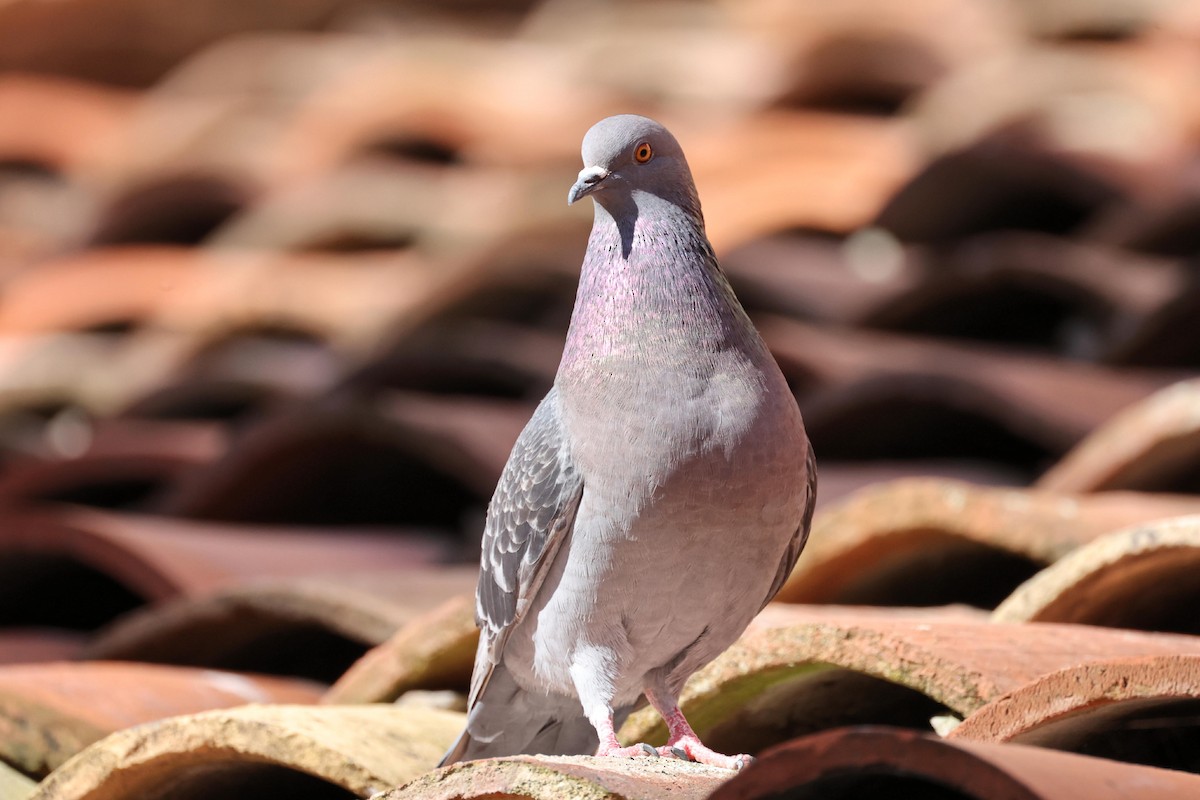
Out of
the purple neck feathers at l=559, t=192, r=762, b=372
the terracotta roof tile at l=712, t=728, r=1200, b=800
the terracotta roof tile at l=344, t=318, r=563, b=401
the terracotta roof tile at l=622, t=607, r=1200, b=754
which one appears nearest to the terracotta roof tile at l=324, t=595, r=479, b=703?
the terracotta roof tile at l=622, t=607, r=1200, b=754

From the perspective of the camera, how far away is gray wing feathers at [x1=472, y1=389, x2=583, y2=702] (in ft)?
6.98

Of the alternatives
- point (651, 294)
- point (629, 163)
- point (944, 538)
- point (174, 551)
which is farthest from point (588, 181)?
point (174, 551)

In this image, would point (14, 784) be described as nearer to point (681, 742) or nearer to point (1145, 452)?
point (681, 742)

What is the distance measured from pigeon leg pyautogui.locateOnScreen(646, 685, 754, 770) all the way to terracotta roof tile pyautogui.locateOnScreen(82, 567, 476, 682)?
40.2 inches

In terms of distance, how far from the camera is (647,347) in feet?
6.81

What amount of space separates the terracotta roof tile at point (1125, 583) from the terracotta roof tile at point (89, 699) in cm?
139

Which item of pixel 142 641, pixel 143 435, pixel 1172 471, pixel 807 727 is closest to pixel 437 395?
pixel 143 435

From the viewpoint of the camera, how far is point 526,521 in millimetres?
2160

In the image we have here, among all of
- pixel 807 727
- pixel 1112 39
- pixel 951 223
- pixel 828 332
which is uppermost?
pixel 1112 39

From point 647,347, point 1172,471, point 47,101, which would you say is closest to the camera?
point 647,347

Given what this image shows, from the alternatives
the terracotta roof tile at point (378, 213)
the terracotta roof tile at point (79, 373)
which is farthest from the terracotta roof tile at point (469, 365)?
the terracotta roof tile at point (378, 213)

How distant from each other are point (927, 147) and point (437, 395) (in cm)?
211

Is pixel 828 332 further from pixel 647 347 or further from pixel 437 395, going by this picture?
pixel 647 347

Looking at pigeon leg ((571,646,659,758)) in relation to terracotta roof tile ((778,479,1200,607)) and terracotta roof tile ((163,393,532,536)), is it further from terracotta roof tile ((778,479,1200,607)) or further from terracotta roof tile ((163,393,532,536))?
terracotta roof tile ((163,393,532,536))
